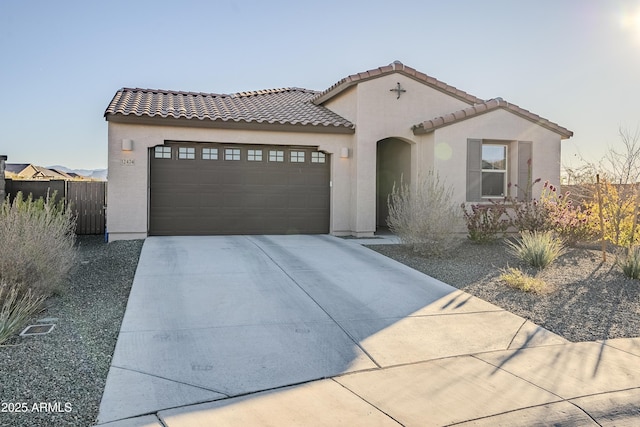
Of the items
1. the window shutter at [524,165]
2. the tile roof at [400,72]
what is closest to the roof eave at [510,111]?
the window shutter at [524,165]

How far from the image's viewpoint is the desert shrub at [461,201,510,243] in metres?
12.1

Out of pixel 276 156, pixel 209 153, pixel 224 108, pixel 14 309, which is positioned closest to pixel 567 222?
pixel 276 156

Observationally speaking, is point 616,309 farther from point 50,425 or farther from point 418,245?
point 50,425

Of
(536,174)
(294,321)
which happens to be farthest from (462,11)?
(294,321)

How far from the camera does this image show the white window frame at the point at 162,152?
12.4 m

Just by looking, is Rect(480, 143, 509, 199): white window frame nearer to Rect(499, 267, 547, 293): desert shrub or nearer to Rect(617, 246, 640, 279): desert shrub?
Rect(617, 246, 640, 279): desert shrub

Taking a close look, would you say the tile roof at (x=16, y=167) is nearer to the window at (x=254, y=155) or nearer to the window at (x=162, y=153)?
the window at (x=162, y=153)

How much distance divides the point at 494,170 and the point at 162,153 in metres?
9.81

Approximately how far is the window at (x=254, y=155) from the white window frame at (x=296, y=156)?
3.05ft

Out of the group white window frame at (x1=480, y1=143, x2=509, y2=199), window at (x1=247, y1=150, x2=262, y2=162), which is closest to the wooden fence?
window at (x1=247, y1=150, x2=262, y2=162)

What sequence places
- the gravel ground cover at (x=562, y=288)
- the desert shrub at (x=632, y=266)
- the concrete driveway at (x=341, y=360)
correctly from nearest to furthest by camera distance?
the concrete driveway at (x=341, y=360)
the gravel ground cover at (x=562, y=288)
the desert shrub at (x=632, y=266)

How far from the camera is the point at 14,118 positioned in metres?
16.6

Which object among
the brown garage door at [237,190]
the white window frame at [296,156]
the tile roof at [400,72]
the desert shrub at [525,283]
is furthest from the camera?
the white window frame at [296,156]

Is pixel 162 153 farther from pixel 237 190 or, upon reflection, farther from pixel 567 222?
pixel 567 222
